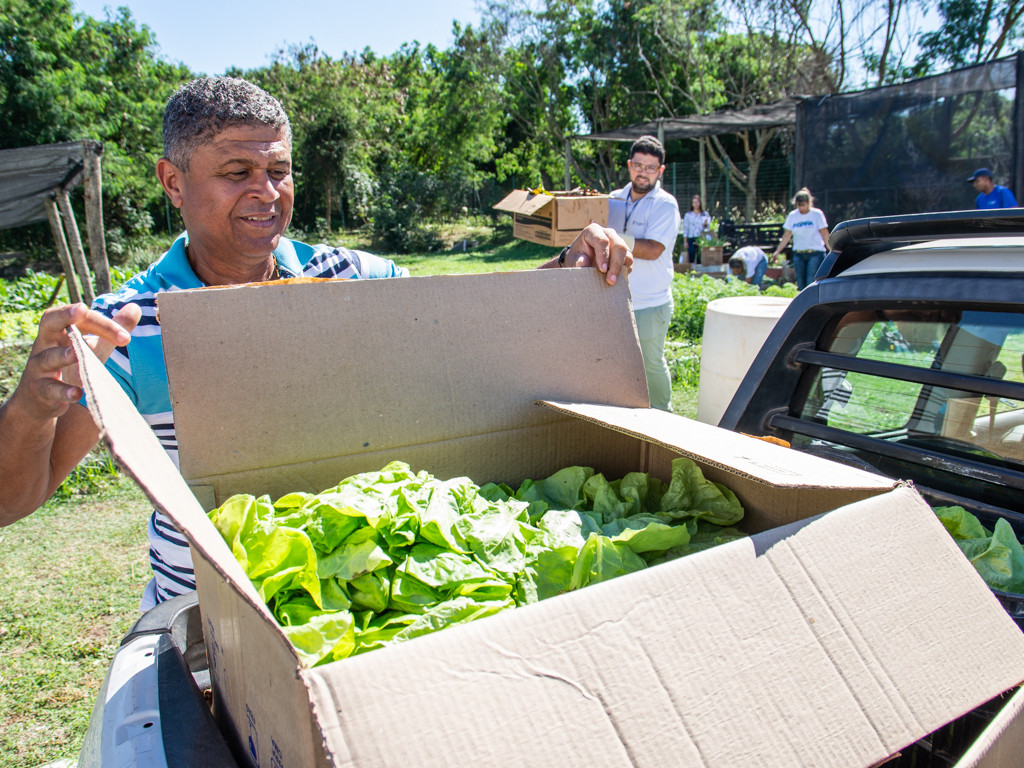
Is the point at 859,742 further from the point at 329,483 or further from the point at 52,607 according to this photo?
the point at 52,607

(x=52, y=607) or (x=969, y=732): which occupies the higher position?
(x=969, y=732)

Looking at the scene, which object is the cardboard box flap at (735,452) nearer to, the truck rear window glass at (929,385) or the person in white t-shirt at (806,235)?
the truck rear window glass at (929,385)

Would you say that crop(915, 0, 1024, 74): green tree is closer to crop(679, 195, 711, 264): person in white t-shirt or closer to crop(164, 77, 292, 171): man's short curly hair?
crop(679, 195, 711, 264): person in white t-shirt

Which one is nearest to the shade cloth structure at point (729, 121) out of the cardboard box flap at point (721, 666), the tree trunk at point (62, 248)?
the tree trunk at point (62, 248)

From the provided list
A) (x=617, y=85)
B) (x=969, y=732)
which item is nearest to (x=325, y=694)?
(x=969, y=732)

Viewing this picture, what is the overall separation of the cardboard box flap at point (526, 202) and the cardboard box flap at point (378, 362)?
3.96 meters

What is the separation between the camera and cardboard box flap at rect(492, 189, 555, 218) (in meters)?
5.81

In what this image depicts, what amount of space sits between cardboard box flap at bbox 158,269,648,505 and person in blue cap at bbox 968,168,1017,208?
1005 cm

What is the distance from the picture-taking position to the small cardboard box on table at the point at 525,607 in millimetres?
815

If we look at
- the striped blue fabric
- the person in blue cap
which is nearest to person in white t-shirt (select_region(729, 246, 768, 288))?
the person in blue cap

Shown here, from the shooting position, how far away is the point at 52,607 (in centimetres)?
398

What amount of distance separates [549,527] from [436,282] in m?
0.70

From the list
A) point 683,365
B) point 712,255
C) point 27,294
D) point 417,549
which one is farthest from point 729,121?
point 417,549

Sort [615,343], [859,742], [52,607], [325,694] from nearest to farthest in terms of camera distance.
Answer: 1. [325,694]
2. [859,742]
3. [615,343]
4. [52,607]
